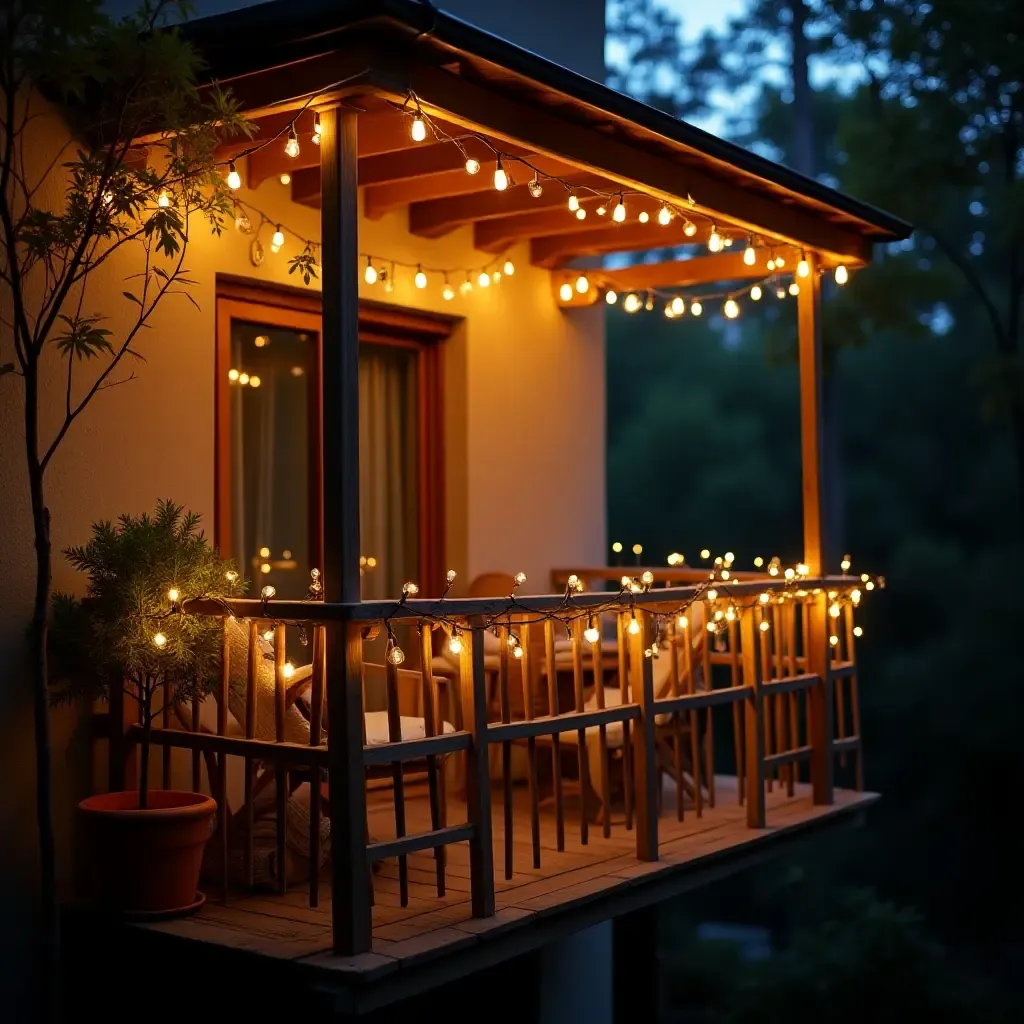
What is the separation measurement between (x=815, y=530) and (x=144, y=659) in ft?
12.5

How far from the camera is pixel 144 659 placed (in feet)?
16.5

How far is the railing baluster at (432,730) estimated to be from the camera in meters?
4.95

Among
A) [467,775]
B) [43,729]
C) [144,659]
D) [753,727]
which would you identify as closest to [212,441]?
[144,659]

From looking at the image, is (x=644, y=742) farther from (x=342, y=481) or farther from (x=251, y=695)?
(x=342, y=481)

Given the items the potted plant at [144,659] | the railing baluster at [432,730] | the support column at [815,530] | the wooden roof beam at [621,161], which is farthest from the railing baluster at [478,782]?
the support column at [815,530]

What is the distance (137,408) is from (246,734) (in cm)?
150

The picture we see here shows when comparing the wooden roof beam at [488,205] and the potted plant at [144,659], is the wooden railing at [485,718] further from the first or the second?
the wooden roof beam at [488,205]

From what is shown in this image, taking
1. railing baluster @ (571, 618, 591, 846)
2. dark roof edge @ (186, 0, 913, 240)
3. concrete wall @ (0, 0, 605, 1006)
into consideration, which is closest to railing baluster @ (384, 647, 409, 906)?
railing baluster @ (571, 618, 591, 846)

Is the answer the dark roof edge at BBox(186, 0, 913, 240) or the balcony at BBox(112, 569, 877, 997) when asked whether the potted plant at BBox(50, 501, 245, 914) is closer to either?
the balcony at BBox(112, 569, 877, 997)

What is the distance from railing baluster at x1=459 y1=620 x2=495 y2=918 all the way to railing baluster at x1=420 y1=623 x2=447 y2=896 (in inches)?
4.4

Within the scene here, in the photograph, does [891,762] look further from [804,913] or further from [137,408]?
[137,408]

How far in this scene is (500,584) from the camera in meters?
7.91

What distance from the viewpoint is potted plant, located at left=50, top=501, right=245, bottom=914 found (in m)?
4.98

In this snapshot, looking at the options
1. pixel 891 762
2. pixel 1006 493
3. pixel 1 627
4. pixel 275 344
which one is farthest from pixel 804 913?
pixel 1 627
